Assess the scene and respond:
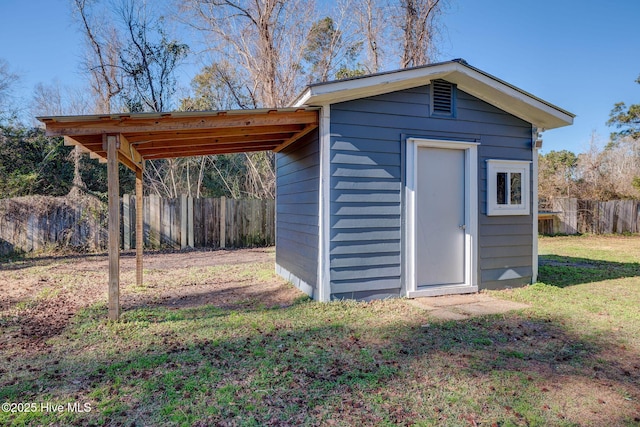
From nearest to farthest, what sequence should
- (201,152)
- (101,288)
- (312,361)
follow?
(312,361)
(101,288)
(201,152)

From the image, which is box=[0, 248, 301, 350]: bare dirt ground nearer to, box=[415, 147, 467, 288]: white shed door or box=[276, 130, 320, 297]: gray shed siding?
box=[276, 130, 320, 297]: gray shed siding

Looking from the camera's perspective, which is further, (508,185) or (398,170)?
(508,185)

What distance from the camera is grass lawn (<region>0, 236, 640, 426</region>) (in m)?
2.30

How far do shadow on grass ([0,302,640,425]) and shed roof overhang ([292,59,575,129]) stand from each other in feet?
8.74

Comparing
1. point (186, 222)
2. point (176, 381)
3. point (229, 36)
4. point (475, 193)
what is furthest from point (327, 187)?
point (229, 36)

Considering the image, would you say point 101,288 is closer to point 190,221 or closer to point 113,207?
point 113,207

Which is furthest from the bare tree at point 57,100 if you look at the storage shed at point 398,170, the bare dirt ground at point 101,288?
the storage shed at point 398,170

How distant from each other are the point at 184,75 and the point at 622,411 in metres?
14.8

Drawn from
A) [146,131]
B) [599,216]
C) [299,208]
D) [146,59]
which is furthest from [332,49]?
[599,216]

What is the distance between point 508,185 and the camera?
567 cm

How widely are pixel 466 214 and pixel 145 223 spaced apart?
8.39m

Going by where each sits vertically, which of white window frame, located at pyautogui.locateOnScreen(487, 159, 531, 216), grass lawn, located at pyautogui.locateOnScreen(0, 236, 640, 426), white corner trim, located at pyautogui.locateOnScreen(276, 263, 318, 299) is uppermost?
white window frame, located at pyautogui.locateOnScreen(487, 159, 531, 216)

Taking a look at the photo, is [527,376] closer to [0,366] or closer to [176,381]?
[176,381]

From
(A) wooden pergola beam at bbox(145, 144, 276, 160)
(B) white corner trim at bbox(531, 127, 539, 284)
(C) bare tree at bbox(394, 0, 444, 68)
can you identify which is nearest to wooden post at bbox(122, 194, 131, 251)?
(A) wooden pergola beam at bbox(145, 144, 276, 160)
